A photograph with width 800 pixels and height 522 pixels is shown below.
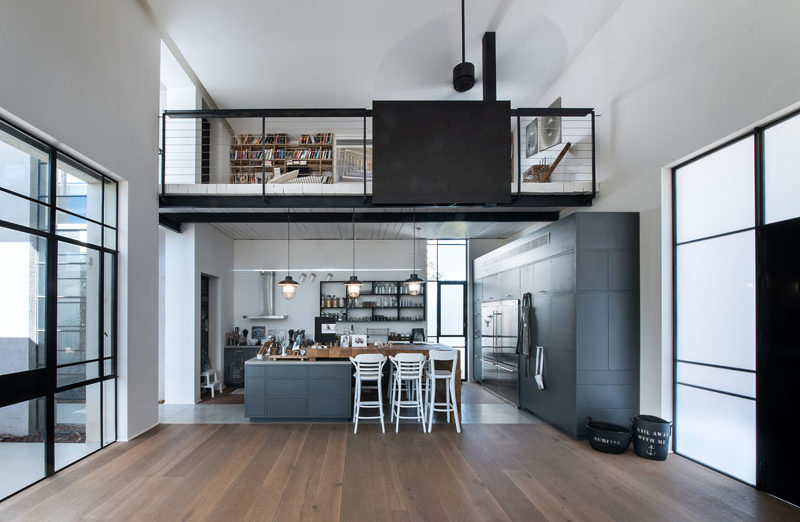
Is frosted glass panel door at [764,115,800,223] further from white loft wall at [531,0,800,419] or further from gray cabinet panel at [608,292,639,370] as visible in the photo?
gray cabinet panel at [608,292,639,370]

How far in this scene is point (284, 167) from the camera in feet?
27.5

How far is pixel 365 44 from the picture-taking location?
5.98 metres

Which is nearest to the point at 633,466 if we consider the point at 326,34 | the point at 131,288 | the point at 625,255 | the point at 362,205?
the point at 625,255

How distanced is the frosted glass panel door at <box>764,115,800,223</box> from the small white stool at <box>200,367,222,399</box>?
26.4 ft

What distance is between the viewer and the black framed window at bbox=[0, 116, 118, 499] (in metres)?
3.32

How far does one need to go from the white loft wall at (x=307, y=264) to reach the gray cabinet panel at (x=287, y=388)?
356 centimetres

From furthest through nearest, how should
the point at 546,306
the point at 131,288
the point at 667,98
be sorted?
the point at 546,306
the point at 131,288
the point at 667,98

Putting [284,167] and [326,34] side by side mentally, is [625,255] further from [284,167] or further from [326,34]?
[284,167]

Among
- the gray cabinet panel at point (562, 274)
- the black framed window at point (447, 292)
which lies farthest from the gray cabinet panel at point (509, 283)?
the black framed window at point (447, 292)

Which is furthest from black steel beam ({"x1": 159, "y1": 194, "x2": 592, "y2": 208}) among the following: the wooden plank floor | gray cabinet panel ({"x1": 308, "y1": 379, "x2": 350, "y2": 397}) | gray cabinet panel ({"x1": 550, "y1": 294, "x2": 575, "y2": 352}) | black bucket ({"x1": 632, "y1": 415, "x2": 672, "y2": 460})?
the wooden plank floor

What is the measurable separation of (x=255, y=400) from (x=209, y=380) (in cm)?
250

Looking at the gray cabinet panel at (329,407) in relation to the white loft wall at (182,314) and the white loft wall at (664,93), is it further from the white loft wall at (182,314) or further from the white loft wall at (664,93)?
the white loft wall at (664,93)

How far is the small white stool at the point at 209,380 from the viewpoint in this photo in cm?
750

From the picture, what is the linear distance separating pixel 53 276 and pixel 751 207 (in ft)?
20.6
